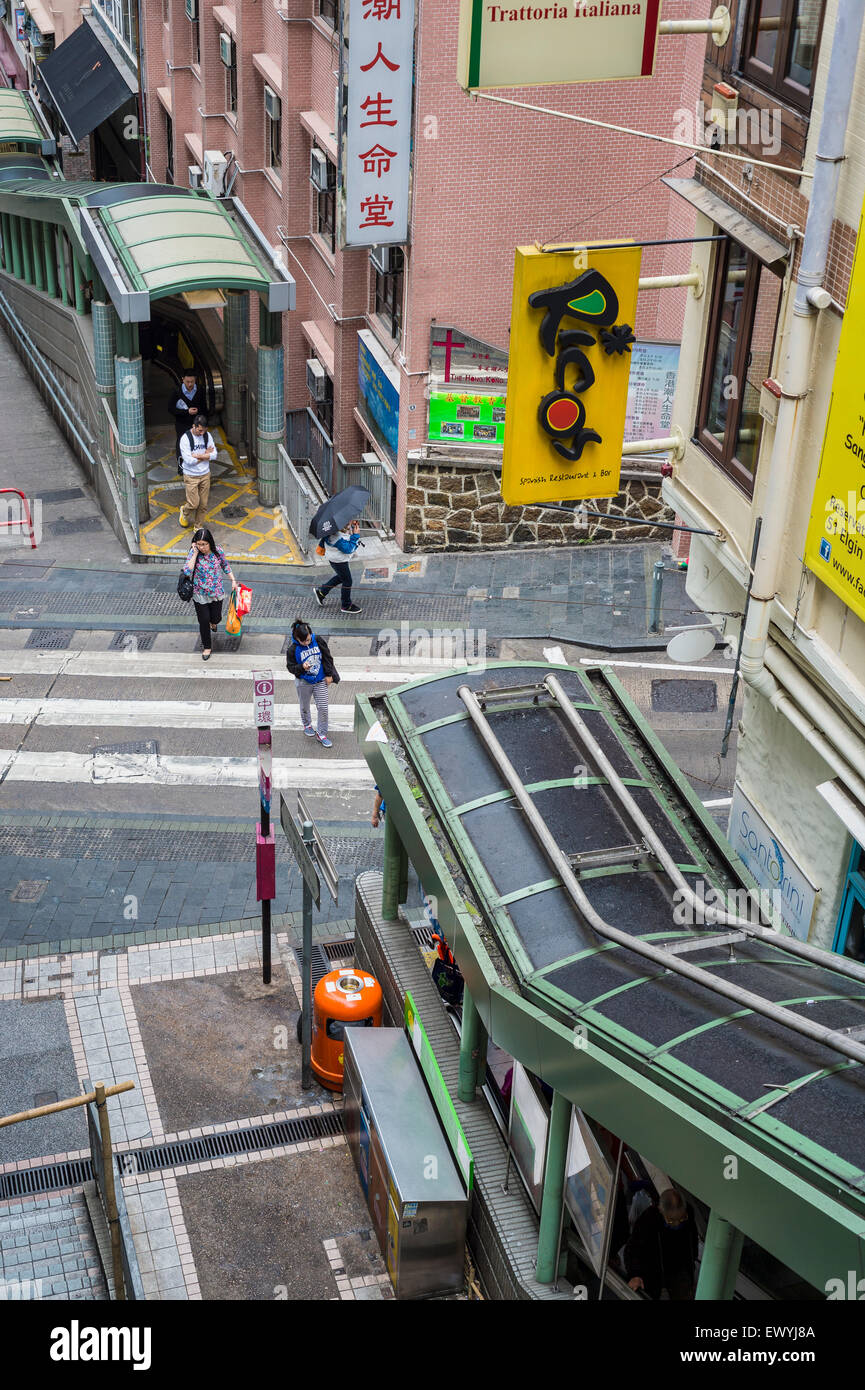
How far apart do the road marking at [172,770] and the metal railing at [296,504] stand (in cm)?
627

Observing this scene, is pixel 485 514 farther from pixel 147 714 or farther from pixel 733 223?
pixel 733 223

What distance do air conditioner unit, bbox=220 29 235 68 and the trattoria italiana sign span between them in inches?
791

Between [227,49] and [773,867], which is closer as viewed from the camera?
[773,867]

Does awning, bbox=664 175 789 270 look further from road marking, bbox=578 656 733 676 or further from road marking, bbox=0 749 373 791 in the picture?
road marking, bbox=578 656 733 676

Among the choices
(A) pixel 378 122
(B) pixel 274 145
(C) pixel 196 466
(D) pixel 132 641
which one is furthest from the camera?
(B) pixel 274 145

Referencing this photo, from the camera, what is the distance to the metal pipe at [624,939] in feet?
24.7

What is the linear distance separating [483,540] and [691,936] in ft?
48.6

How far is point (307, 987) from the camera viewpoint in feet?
41.3

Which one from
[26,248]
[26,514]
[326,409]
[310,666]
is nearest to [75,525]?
[26,514]

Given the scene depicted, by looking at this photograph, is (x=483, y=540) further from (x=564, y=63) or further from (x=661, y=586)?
(x=564, y=63)

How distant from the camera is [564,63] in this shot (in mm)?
11789

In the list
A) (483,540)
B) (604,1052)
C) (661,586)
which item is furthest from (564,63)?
(483,540)

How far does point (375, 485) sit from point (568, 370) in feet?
40.2

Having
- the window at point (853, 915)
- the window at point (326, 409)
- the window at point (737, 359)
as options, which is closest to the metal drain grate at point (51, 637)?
the window at point (326, 409)
